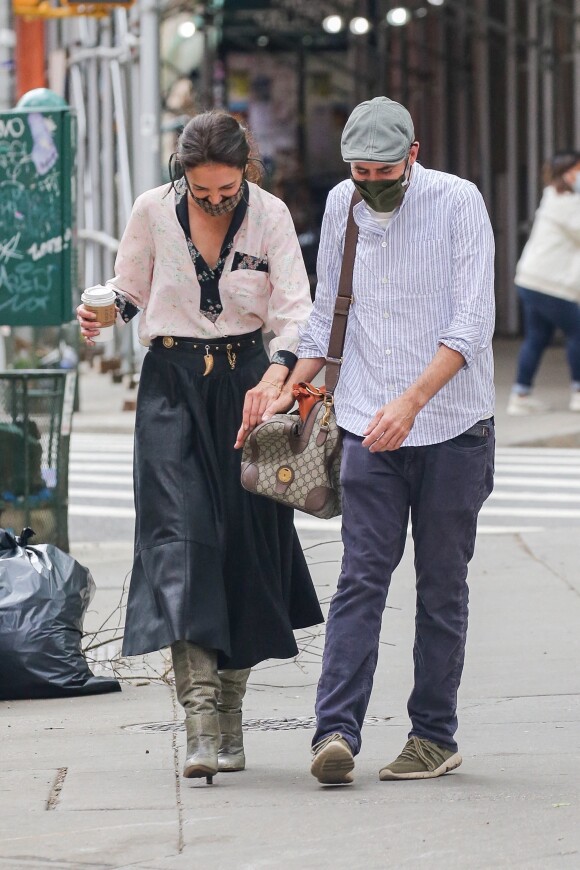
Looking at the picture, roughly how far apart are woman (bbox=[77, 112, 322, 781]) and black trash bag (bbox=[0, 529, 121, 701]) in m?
1.26

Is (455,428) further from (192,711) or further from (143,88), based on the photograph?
(143,88)

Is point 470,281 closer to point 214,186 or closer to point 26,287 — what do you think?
Result: point 214,186

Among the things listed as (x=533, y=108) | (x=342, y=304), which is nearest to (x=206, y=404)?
(x=342, y=304)

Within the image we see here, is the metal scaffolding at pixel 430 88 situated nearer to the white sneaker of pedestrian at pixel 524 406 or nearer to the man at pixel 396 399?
the white sneaker of pedestrian at pixel 524 406

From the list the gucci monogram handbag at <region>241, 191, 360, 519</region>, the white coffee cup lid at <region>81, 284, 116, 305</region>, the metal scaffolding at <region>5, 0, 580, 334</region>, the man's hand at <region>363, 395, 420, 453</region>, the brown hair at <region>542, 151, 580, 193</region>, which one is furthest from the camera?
the metal scaffolding at <region>5, 0, 580, 334</region>

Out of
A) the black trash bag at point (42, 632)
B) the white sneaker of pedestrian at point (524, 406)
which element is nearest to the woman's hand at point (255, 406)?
the black trash bag at point (42, 632)

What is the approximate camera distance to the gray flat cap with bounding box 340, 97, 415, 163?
14.5 feet

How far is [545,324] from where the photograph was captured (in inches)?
547

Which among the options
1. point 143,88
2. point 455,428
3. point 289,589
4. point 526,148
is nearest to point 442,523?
point 455,428

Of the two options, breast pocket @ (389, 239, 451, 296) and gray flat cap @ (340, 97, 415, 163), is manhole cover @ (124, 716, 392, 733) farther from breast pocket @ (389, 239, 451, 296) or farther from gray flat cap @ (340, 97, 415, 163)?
gray flat cap @ (340, 97, 415, 163)

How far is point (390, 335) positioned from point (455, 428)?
0.95 feet

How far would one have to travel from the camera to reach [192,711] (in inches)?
183

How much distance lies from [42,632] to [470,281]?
2.25 metres

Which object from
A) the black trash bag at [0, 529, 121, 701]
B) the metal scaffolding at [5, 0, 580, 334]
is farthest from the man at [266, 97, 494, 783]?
the metal scaffolding at [5, 0, 580, 334]
